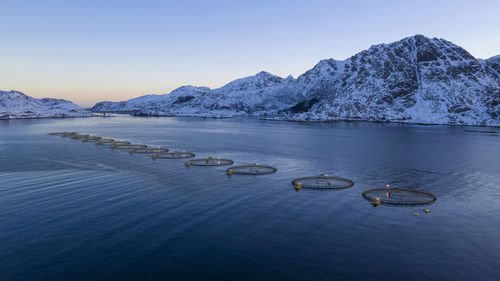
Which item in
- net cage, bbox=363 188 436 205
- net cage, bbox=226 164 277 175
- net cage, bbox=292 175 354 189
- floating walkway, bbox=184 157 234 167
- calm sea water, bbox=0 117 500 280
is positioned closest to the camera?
calm sea water, bbox=0 117 500 280

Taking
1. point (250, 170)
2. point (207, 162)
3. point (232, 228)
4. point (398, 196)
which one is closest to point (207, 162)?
point (207, 162)

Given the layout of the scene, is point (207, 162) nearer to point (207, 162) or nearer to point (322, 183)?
point (207, 162)

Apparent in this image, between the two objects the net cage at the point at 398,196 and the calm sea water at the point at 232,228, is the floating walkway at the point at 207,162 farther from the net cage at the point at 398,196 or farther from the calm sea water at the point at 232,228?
the net cage at the point at 398,196

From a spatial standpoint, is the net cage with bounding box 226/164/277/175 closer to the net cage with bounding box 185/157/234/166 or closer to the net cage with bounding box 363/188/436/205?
the net cage with bounding box 185/157/234/166

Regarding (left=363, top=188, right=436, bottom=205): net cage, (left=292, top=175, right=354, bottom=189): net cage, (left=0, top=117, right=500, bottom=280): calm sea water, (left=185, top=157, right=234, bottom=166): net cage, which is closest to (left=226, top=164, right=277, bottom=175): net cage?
(left=0, top=117, right=500, bottom=280): calm sea water

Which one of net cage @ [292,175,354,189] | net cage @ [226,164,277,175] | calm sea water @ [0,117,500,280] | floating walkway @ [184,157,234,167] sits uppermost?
floating walkway @ [184,157,234,167]

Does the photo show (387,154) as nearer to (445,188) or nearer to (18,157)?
(445,188)
